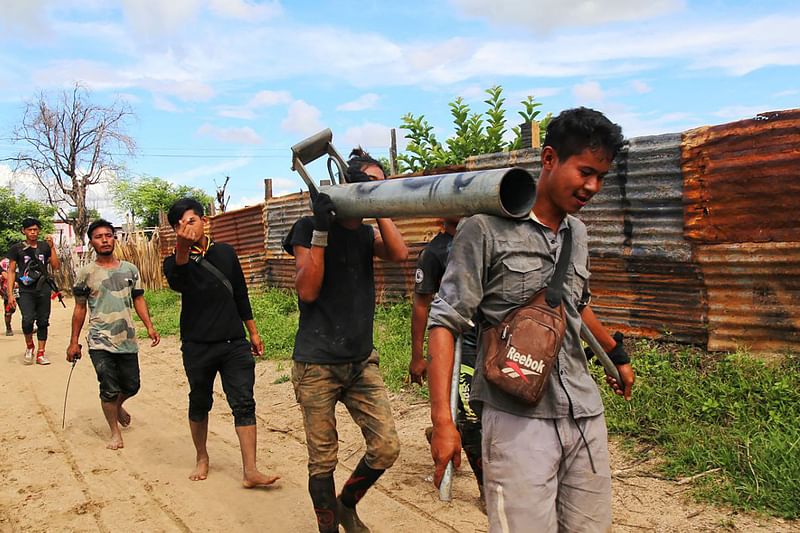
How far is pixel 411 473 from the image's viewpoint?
4.91m

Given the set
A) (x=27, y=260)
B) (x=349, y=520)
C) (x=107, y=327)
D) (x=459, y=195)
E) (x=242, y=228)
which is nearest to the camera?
(x=459, y=195)

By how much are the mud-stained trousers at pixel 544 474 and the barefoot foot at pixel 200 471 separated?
337 cm

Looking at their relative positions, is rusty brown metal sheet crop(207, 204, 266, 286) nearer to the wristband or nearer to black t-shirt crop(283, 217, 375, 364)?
black t-shirt crop(283, 217, 375, 364)

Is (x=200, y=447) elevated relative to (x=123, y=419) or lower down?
elevated

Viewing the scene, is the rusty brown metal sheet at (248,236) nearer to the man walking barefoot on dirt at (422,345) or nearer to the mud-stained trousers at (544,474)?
the man walking barefoot on dirt at (422,345)

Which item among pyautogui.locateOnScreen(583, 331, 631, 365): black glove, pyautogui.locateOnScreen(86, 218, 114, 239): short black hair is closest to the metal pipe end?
pyautogui.locateOnScreen(583, 331, 631, 365): black glove

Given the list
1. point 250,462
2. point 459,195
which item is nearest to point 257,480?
point 250,462

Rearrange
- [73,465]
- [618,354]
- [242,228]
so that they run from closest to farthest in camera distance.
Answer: [618,354]
[73,465]
[242,228]

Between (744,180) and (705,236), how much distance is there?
1.76ft

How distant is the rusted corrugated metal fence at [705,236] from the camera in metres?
5.14

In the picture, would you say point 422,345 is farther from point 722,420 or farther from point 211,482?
point 722,420

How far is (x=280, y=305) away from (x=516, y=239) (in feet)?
31.9

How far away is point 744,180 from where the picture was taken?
535cm

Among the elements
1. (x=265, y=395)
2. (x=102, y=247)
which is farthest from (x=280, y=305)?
(x=102, y=247)
